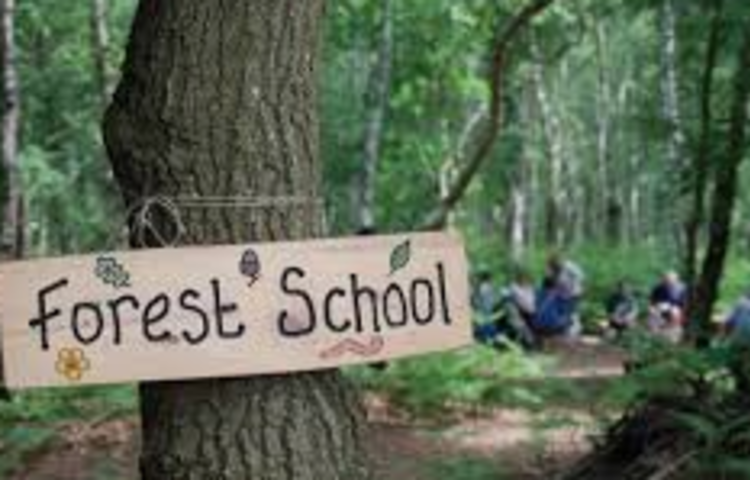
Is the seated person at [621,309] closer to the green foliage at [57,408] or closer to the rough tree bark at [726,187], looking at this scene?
the rough tree bark at [726,187]

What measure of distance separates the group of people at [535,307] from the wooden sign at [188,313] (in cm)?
1630

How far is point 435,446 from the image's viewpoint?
10852 millimetres

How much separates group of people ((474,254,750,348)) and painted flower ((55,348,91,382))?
15.6 metres

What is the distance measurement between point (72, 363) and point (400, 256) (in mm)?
880

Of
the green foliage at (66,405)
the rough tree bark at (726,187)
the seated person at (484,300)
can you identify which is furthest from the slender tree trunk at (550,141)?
the green foliage at (66,405)

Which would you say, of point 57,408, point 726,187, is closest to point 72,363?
point 57,408

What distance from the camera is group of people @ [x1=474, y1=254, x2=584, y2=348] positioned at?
834 inches

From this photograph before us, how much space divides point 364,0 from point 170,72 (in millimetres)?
18080

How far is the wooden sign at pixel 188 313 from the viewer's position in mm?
3879

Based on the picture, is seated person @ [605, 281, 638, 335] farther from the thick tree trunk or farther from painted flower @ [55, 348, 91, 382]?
painted flower @ [55, 348, 91, 382]

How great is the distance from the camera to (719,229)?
1351 centimetres

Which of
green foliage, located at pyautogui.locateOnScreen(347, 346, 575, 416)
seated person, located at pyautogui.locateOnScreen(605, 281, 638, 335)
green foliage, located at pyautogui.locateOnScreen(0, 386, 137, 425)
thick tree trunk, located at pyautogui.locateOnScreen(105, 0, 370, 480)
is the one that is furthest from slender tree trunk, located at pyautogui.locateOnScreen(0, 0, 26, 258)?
seated person, located at pyautogui.locateOnScreen(605, 281, 638, 335)

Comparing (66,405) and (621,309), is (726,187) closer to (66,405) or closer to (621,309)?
(66,405)

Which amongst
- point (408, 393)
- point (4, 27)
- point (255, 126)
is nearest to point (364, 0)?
point (4, 27)
